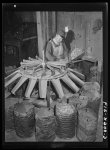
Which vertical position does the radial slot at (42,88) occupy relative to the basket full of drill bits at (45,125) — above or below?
above

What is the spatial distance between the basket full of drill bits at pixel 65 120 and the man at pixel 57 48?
373 millimetres

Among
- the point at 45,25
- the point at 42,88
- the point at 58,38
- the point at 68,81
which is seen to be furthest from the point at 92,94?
the point at 45,25

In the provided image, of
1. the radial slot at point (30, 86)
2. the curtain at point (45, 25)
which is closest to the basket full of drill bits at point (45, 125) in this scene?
the radial slot at point (30, 86)

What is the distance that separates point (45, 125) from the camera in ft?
7.81

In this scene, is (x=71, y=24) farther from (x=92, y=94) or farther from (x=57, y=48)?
(x=92, y=94)

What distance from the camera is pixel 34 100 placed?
A: 2.44 meters

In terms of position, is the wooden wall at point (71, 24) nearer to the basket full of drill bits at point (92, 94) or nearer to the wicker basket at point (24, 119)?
the basket full of drill bits at point (92, 94)

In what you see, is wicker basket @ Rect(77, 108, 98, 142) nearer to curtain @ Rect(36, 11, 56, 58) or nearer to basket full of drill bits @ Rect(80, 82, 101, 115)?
basket full of drill bits @ Rect(80, 82, 101, 115)

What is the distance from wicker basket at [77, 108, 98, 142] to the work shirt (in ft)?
1.51

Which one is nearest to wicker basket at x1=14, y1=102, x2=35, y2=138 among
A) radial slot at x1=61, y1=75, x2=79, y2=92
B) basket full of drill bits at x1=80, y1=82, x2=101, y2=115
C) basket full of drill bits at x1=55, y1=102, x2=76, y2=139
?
basket full of drill bits at x1=55, y1=102, x2=76, y2=139

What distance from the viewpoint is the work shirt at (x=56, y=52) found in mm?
2420

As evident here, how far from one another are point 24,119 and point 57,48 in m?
0.61

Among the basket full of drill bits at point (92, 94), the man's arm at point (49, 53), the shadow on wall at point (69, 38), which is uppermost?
the shadow on wall at point (69, 38)

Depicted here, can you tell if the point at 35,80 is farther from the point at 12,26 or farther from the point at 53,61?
the point at 12,26
